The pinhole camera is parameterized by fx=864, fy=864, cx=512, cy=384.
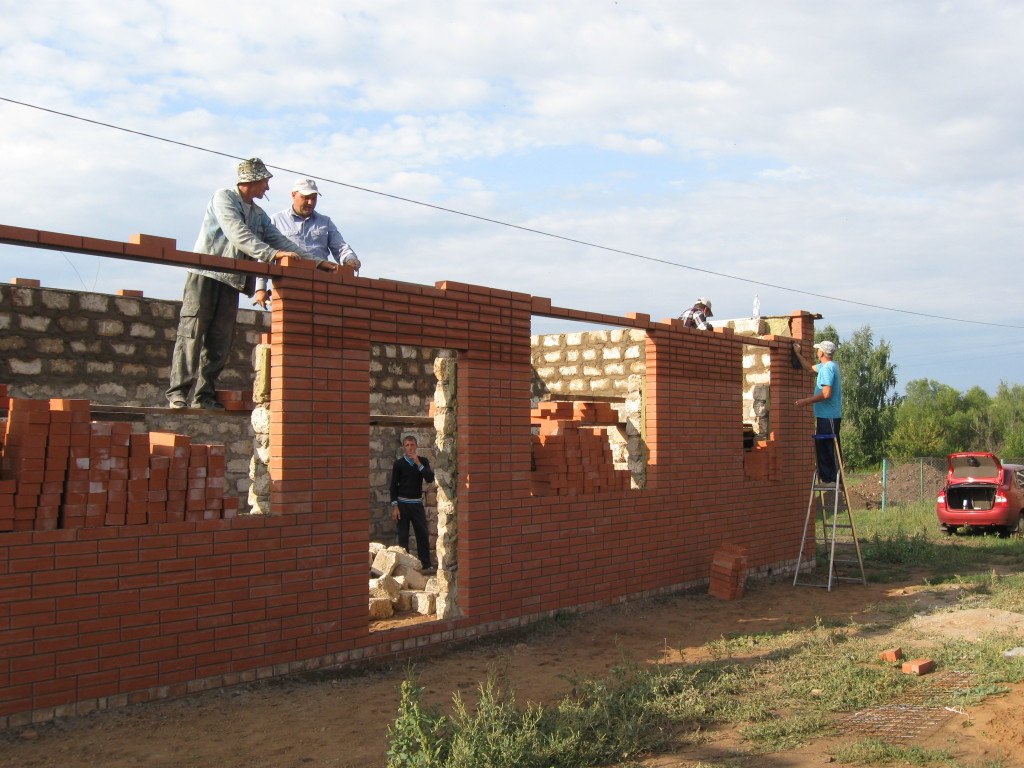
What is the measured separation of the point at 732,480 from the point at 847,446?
35909 millimetres

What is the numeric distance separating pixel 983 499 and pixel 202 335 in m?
15.1

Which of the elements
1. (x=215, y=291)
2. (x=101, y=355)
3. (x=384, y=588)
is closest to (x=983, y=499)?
(x=384, y=588)

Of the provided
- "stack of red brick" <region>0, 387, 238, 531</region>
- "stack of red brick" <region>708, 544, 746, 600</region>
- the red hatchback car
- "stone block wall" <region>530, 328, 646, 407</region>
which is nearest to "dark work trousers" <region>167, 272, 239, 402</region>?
"stack of red brick" <region>0, 387, 238, 531</region>

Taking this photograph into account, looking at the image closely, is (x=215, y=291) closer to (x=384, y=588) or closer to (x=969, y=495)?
(x=384, y=588)

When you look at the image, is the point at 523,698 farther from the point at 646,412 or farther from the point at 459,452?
the point at 646,412

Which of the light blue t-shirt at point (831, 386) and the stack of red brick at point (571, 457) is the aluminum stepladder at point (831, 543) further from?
the stack of red brick at point (571, 457)

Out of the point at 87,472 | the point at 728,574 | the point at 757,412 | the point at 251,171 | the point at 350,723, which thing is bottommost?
the point at 350,723

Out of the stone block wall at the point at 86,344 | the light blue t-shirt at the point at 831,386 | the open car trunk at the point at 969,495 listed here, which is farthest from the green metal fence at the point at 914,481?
the stone block wall at the point at 86,344

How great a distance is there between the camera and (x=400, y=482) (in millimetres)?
9422

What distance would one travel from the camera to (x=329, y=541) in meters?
6.04

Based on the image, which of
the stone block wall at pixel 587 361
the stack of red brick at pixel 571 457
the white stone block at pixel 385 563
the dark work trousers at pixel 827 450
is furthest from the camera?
the stone block wall at pixel 587 361

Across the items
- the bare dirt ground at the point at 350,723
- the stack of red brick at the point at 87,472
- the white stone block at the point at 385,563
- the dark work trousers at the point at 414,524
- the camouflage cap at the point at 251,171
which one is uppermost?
the camouflage cap at the point at 251,171

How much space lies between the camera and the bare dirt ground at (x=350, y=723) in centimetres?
449

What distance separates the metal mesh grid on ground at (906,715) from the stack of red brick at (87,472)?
4136mm
